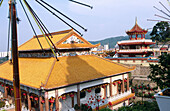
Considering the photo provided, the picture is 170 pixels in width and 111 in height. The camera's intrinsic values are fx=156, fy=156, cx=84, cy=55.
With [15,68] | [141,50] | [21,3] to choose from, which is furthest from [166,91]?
[141,50]

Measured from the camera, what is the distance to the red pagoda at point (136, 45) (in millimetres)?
38031

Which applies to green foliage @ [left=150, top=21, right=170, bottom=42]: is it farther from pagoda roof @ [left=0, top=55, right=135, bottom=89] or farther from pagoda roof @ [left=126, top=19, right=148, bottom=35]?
pagoda roof @ [left=0, top=55, right=135, bottom=89]

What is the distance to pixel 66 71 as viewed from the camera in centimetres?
1633

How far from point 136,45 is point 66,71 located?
27657 millimetres

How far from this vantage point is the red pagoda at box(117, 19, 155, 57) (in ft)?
125

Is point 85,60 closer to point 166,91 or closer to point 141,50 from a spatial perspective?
point 166,91

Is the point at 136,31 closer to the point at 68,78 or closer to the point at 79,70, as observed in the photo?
the point at 79,70

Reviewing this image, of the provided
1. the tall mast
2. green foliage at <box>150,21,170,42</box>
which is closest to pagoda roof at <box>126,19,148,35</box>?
green foliage at <box>150,21,170,42</box>

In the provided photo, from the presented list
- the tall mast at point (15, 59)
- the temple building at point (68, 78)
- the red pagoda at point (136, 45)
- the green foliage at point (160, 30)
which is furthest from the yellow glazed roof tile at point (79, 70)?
the green foliage at point (160, 30)

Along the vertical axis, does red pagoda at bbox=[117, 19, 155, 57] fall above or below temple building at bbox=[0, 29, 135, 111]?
above

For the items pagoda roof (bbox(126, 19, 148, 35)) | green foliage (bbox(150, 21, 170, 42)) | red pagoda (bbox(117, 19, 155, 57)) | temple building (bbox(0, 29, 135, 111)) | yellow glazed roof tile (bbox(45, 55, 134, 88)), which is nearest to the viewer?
temple building (bbox(0, 29, 135, 111))

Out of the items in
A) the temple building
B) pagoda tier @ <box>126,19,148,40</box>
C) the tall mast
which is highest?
pagoda tier @ <box>126,19,148,40</box>

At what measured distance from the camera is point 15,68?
207 inches

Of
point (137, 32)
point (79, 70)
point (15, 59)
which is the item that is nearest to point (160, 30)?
point (137, 32)
